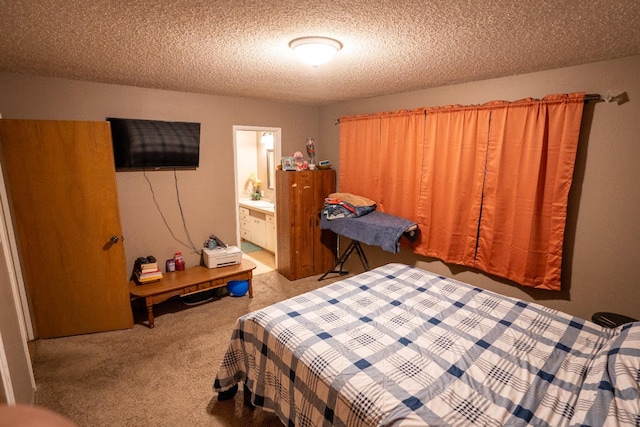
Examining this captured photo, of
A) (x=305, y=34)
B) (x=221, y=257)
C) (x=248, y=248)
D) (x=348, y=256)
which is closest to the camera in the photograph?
(x=305, y=34)

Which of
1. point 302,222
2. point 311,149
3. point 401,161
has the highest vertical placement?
point 311,149

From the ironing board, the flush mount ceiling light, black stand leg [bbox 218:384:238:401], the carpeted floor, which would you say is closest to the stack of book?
black stand leg [bbox 218:384:238:401]

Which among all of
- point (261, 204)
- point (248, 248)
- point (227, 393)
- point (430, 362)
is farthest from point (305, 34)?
point (248, 248)

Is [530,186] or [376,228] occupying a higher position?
[530,186]

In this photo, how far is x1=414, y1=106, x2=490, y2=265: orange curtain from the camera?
296cm

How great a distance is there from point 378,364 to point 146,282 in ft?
8.88

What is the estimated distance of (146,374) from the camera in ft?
7.90

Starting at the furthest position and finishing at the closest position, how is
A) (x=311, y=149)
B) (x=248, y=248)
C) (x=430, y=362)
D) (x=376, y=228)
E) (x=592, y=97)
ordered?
1. (x=248, y=248)
2. (x=311, y=149)
3. (x=376, y=228)
4. (x=592, y=97)
5. (x=430, y=362)

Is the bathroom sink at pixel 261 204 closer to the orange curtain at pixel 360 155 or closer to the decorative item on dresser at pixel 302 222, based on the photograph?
the decorative item on dresser at pixel 302 222

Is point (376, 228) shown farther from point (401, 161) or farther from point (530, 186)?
point (530, 186)

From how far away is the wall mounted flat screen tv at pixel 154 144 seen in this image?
10.3 feet

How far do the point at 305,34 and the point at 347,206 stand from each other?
2.26 meters

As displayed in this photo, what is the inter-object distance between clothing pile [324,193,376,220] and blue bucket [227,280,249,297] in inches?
51.7

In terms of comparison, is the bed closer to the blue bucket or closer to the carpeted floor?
the blue bucket
